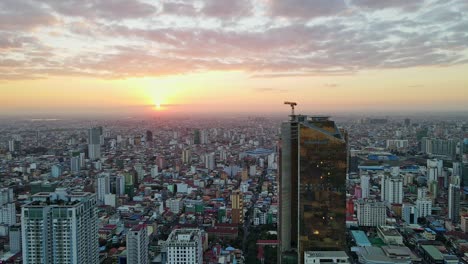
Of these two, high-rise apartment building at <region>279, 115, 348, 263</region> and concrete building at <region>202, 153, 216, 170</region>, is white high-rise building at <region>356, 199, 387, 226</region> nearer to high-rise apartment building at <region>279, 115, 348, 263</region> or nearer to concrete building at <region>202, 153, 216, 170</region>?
high-rise apartment building at <region>279, 115, 348, 263</region>

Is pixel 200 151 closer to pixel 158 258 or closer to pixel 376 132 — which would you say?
pixel 376 132

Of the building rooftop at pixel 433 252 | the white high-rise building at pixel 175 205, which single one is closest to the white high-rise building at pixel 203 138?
the white high-rise building at pixel 175 205

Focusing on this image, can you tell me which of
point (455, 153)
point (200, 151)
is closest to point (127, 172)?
point (200, 151)

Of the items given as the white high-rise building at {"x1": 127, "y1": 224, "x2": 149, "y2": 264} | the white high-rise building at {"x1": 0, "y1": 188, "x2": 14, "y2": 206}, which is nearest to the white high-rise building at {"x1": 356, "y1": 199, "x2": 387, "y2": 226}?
the white high-rise building at {"x1": 127, "y1": 224, "x2": 149, "y2": 264}

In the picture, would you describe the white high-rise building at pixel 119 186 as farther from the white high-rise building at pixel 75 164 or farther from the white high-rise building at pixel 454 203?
the white high-rise building at pixel 454 203

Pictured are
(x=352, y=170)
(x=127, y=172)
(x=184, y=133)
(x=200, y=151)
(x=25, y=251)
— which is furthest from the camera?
(x=184, y=133)

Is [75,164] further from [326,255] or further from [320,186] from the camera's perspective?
[326,255]
